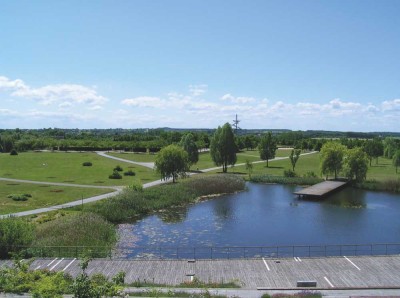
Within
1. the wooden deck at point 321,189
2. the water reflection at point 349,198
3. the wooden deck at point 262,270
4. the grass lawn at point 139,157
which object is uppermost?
the grass lawn at point 139,157

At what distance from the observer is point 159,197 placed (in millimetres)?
63531

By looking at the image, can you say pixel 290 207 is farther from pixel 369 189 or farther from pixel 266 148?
pixel 266 148

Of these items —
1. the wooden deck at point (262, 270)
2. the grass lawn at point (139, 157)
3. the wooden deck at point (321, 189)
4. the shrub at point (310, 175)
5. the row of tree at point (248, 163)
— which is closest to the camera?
the wooden deck at point (262, 270)

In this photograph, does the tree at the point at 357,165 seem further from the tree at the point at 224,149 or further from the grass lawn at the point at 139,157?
the grass lawn at the point at 139,157

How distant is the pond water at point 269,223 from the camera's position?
4519cm

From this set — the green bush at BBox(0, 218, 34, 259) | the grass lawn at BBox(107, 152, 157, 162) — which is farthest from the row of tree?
the green bush at BBox(0, 218, 34, 259)

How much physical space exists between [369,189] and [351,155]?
7.58m

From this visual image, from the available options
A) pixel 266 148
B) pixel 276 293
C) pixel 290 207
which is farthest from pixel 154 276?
pixel 266 148

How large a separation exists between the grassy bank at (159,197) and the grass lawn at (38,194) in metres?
6.83

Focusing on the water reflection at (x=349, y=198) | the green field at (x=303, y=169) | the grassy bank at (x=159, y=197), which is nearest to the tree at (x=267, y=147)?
the green field at (x=303, y=169)

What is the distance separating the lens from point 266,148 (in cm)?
11050

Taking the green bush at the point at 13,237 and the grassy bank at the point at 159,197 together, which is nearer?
the green bush at the point at 13,237

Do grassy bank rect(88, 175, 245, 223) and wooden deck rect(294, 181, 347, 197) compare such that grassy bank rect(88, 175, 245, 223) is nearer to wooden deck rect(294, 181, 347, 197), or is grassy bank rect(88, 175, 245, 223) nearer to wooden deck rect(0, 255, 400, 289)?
wooden deck rect(294, 181, 347, 197)

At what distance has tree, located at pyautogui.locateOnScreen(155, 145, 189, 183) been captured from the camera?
7525 cm
